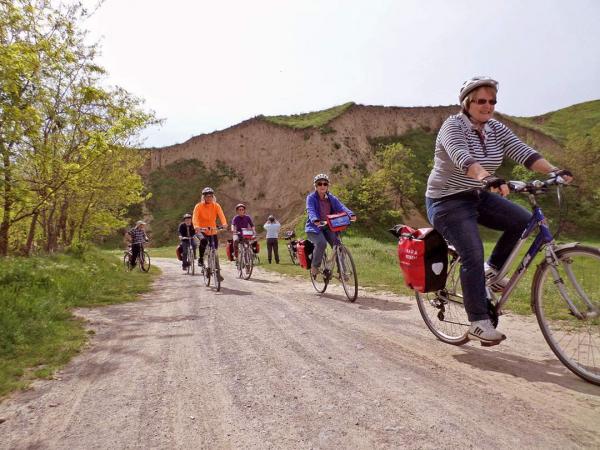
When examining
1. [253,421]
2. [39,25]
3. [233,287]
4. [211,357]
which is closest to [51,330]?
[211,357]

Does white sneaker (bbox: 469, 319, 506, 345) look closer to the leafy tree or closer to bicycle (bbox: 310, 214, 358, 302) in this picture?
bicycle (bbox: 310, 214, 358, 302)

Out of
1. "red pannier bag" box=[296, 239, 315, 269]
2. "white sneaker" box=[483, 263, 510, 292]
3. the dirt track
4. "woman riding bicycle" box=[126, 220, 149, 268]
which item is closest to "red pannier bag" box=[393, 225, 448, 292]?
"white sneaker" box=[483, 263, 510, 292]

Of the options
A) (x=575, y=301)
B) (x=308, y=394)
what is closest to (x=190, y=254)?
(x=308, y=394)

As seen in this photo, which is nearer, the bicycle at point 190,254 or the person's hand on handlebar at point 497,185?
the person's hand on handlebar at point 497,185

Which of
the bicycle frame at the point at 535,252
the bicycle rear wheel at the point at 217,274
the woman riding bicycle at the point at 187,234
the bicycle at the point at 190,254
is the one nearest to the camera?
the bicycle frame at the point at 535,252

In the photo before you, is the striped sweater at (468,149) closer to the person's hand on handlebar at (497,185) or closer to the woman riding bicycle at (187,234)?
the person's hand on handlebar at (497,185)

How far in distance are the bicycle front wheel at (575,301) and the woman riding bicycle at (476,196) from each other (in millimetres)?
409

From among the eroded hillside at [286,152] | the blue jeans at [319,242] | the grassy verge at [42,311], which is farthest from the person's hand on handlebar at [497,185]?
the eroded hillside at [286,152]

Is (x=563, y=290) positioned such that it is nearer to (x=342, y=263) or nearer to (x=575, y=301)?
(x=575, y=301)

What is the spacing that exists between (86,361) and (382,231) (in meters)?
32.6

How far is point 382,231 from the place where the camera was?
35.1m

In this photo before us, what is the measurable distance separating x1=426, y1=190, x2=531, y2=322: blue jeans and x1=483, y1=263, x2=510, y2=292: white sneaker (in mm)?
63

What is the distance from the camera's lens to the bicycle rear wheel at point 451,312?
4.01 m

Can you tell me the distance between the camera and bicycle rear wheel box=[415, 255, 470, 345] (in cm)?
401
